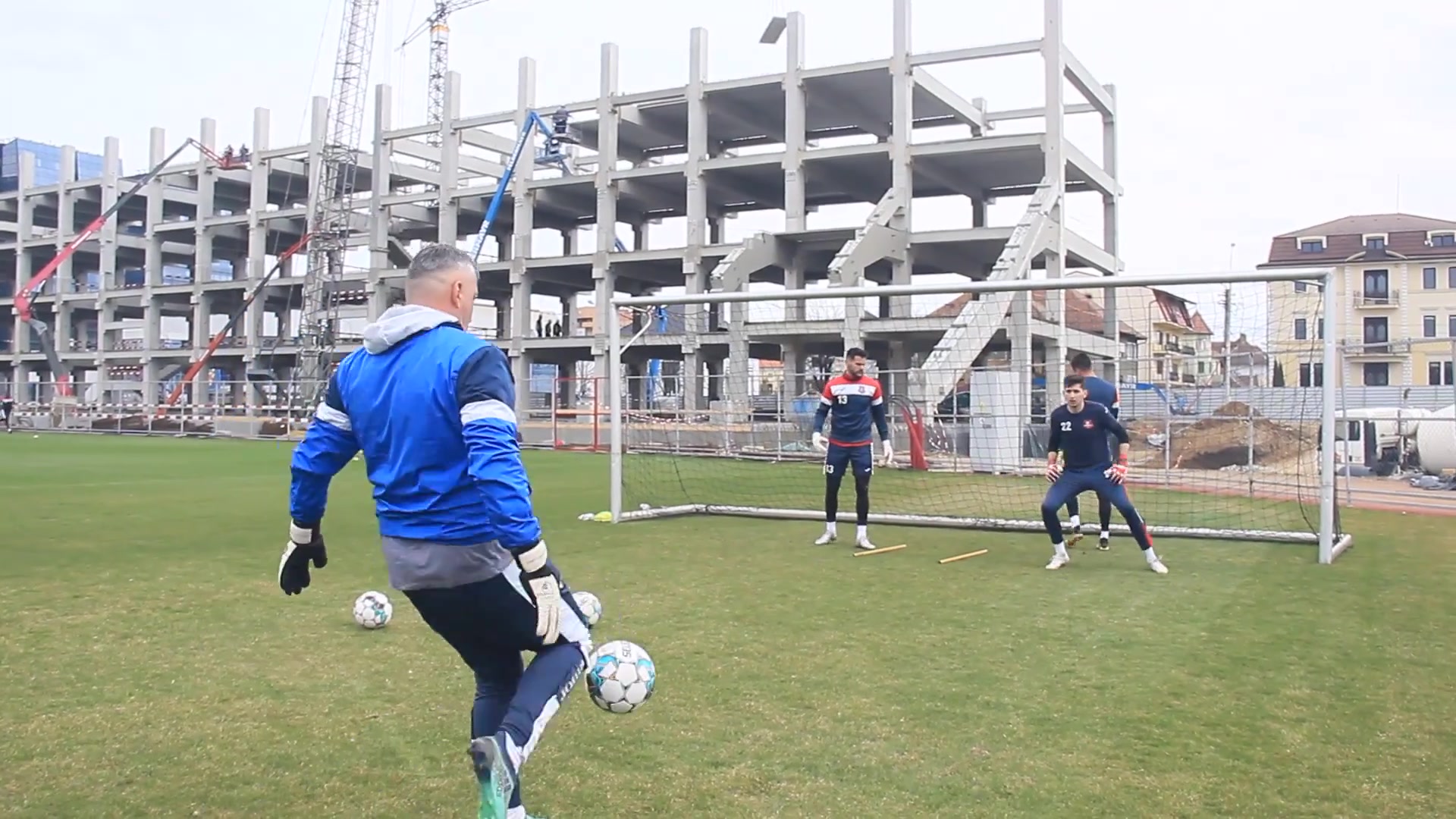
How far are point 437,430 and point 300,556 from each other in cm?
88

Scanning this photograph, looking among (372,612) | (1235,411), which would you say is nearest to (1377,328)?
(1235,411)

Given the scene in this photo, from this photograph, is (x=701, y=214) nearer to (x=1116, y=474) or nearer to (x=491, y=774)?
(x=1116, y=474)

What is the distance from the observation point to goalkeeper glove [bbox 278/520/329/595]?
3.53 m

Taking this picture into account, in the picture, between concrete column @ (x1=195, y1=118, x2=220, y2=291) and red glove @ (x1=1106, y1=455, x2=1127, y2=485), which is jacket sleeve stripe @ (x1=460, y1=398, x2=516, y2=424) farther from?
concrete column @ (x1=195, y1=118, x2=220, y2=291)

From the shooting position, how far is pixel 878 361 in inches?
1463

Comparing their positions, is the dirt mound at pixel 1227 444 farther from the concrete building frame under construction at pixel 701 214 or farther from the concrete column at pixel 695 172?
the concrete column at pixel 695 172

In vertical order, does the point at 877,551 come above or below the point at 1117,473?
below

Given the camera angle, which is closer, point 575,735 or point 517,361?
point 575,735

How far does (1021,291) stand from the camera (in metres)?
11.7

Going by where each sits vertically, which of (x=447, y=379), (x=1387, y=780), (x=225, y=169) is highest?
(x=225, y=169)

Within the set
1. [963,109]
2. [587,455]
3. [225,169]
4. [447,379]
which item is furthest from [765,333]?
[225,169]

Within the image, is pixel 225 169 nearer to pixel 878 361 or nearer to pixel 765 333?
pixel 878 361

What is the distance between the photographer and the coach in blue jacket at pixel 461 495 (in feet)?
9.73

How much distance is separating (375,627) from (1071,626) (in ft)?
14.2
